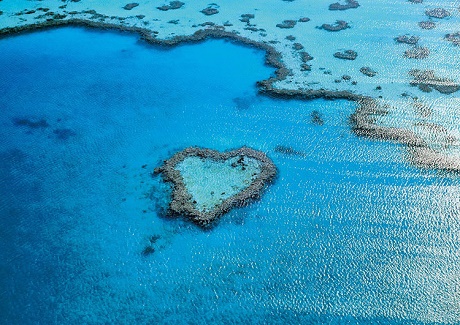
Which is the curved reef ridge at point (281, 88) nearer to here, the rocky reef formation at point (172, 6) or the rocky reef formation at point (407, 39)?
the rocky reef formation at point (172, 6)

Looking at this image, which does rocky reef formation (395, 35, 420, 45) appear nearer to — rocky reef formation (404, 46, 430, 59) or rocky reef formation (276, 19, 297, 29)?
rocky reef formation (404, 46, 430, 59)

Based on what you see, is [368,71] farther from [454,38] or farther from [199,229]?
[199,229]

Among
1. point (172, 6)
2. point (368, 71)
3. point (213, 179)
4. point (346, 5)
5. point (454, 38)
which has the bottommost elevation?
point (213, 179)

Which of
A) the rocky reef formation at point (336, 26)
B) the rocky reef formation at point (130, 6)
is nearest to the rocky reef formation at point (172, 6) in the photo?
the rocky reef formation at point (130, 6)

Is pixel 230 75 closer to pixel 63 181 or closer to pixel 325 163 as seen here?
pixel 325 163

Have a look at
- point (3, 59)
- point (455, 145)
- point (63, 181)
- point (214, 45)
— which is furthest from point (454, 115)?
point (3, 59)

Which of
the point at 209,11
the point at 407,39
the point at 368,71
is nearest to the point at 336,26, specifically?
the point at 407,39

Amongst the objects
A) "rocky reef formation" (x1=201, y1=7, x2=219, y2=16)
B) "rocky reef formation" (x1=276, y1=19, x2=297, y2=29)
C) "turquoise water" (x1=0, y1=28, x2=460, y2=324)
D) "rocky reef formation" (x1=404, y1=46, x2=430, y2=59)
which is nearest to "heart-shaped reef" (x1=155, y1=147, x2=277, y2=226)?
"turquoise water" (x1=0, y1=28, x2=460, y2=324)
